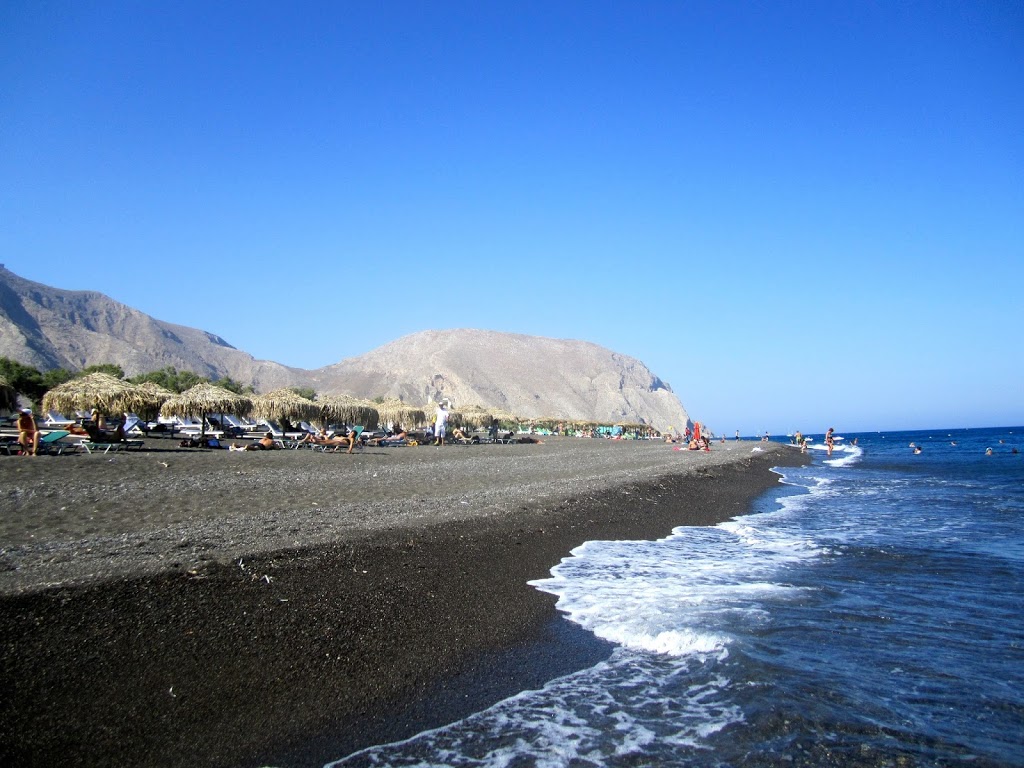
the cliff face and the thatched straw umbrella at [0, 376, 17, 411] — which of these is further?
the cliff face

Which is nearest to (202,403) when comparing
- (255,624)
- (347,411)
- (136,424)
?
(136,424)

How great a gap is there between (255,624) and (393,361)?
448 feet

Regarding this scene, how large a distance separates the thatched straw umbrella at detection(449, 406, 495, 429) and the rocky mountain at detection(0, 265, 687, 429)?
5608cm

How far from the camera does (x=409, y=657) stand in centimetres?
455

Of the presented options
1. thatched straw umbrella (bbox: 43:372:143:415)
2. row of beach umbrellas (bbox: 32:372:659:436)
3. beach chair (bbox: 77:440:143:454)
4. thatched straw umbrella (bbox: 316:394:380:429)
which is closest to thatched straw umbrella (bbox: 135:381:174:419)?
row of beach umbrellas (bbox: 32:372:659:436)

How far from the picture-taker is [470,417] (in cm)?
4972

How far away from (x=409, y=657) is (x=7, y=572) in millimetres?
3351

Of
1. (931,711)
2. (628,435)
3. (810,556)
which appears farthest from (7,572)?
(628,435)

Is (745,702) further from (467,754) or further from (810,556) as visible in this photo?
(810,556)

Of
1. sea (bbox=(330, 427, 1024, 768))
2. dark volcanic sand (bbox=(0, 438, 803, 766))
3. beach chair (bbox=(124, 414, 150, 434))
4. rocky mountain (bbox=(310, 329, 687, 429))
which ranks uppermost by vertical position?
rocky mountain (bbox=(310, 329, 687, 429))

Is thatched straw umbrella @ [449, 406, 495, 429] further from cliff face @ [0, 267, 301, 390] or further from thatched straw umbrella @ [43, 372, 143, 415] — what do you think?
cliff face @ [0, 267, 301, 390]

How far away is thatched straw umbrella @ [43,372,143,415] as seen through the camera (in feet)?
66.2

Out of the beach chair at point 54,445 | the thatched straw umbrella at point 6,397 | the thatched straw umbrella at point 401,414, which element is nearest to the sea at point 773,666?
the beach chair at point 54,445

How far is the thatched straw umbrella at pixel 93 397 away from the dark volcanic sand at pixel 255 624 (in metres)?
12.3
